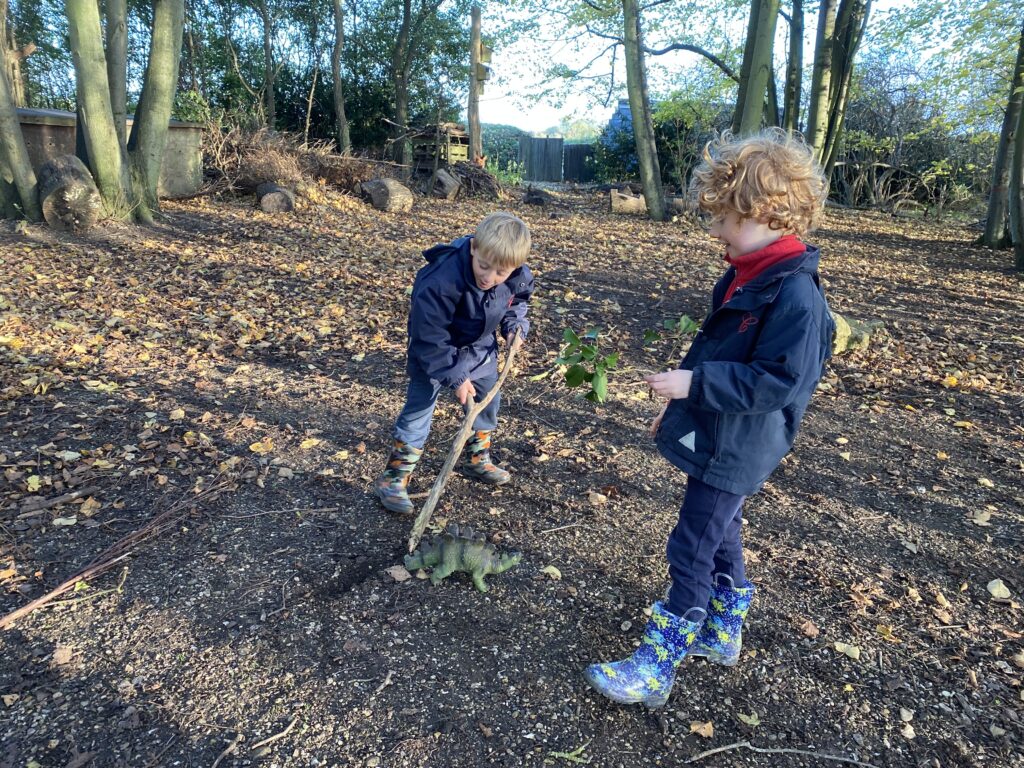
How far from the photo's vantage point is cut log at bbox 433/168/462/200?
14.6 metres

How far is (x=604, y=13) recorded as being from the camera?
14914mm

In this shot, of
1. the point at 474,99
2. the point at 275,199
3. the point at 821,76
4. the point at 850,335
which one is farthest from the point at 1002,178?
the point at 275,199

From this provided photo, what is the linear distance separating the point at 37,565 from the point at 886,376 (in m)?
5.45

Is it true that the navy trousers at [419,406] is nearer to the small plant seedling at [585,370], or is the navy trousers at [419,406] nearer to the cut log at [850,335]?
the small plant seedling at [585,370]

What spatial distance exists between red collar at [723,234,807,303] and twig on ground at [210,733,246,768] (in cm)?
190

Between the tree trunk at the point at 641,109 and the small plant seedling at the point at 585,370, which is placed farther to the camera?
the tree trunk at the point at 641,109

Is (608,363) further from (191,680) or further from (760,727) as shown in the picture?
(191,680)

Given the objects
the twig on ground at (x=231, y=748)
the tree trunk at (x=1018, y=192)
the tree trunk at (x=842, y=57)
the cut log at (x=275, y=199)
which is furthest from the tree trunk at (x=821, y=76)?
the twig on ground at (x=231, y=748)

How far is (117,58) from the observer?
7.88 metres

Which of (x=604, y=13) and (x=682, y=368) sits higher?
(x=604, y=13)

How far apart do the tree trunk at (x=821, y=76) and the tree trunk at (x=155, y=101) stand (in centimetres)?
1076

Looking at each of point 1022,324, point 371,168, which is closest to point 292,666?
point 1022,324

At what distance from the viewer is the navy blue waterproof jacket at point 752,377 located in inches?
67.7

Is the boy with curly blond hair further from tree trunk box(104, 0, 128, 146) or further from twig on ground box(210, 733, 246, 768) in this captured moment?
tree trunk box(104, 0, 128, 146)
